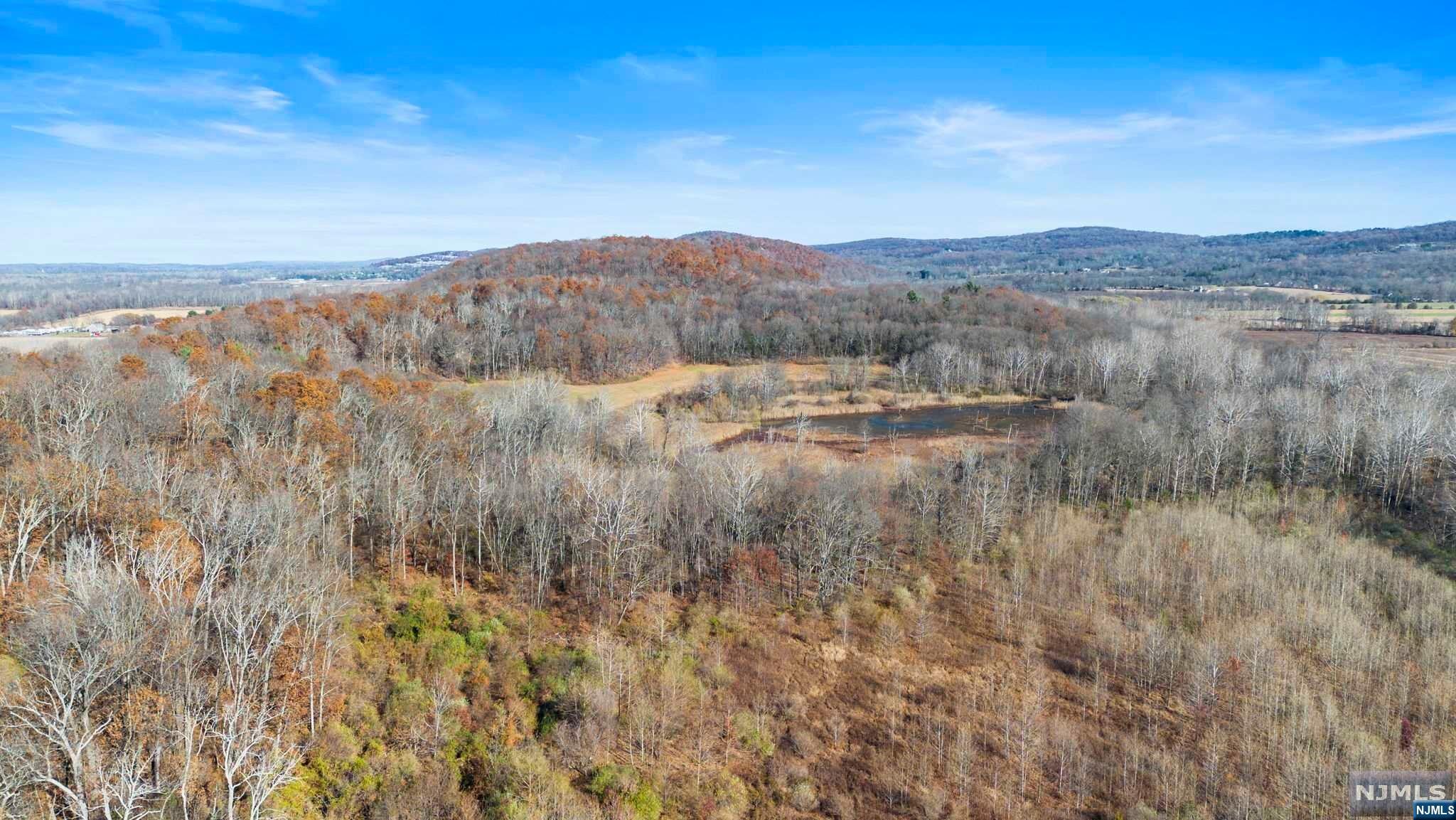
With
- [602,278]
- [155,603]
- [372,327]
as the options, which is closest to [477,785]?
[155,603]

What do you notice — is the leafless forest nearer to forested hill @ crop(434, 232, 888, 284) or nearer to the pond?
the pond

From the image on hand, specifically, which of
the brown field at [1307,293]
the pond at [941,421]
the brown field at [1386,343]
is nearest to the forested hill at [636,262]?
the pond at [941,421]

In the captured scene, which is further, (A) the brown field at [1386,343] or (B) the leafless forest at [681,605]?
(A) the brown field at [1386,343]

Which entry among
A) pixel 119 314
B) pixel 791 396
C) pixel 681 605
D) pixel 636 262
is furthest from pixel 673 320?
pixel 119 314

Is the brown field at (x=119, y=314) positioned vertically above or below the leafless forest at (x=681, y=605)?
above

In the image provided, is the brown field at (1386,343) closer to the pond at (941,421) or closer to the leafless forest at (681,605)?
the leafless forest at (681,605)

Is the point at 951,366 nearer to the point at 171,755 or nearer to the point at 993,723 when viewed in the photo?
the point at 993,723

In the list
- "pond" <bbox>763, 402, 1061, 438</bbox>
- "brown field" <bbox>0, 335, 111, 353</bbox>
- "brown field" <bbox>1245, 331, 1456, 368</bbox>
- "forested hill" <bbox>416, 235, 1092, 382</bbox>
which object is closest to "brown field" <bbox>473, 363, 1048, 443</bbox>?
"pond" <bbox>763, 402, 1061, 438</bbox>
